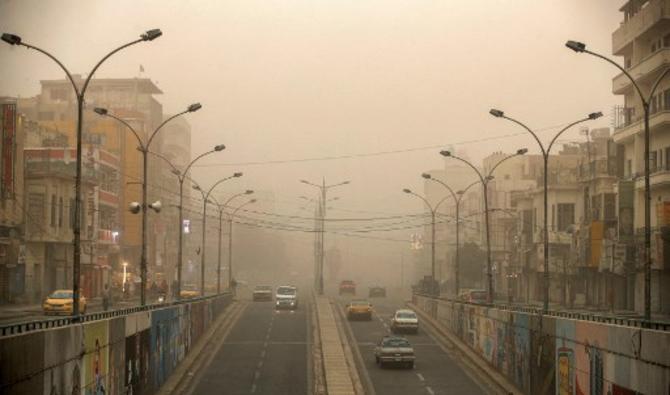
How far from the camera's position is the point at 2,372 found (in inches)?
867

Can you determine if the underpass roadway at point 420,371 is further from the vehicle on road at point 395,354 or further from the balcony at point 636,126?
the balcony at point 636,126

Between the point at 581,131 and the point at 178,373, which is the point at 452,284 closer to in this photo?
the point at 581,131

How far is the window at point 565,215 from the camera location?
107812 millimetres

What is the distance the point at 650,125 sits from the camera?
77000mm

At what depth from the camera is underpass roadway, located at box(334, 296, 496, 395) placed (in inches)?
2010

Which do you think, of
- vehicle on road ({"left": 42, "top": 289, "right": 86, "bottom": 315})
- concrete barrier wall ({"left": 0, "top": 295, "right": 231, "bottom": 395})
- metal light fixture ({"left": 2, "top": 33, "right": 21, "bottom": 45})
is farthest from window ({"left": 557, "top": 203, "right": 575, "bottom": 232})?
metal light fixture ({"left": 2, "top": 33, "right": 21, "bottom": 45})

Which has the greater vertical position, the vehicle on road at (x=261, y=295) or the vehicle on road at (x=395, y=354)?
the vehicle on road at (x=261, y=295)

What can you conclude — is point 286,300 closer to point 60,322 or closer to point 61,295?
point 61,295

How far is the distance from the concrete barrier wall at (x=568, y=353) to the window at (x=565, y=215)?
44.5 m

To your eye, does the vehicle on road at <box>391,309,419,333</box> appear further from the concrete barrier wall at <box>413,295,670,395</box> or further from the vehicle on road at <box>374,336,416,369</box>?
the vehicle on road at <box>374,336,416,369</box>

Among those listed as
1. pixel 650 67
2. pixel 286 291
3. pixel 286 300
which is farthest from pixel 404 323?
pixel 650 67

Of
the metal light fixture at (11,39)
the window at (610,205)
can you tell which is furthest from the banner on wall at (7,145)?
the window at (610,205)

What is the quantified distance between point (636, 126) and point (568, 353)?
47.1 meters

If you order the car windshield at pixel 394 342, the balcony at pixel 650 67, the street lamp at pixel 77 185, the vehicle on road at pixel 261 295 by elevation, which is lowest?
the car windshield at pixel 394 342
